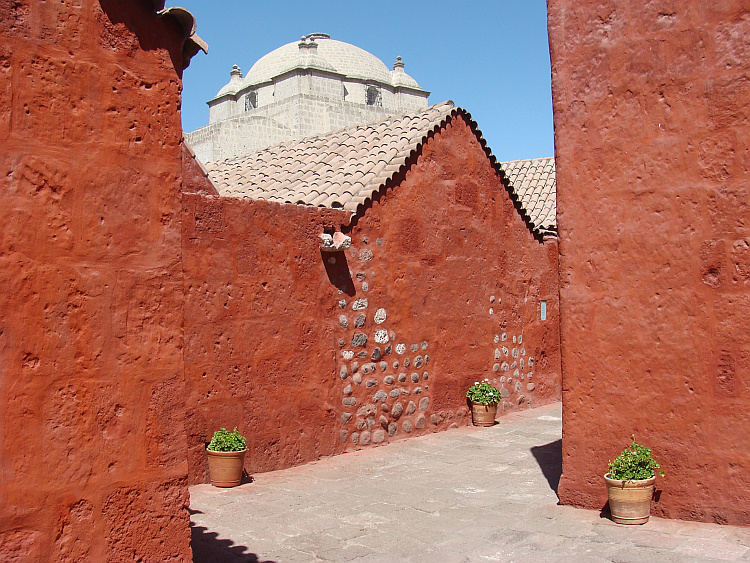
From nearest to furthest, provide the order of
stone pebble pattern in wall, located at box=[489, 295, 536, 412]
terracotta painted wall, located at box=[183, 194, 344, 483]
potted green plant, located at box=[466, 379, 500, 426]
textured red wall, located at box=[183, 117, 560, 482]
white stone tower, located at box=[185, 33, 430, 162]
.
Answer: terracotta painted wall, located at box=[183, 194, 344, 483], textured red wall, located at box=[183, 117, 560, 482], potted green plant, located at box=[466, 379, 500, 426], stone pebble pattern in wall, located at box=[489, 295, 536, 412], white stone tower, located at box=[185, 33, 430, 162]

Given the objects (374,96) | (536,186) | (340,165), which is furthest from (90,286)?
(374,96)

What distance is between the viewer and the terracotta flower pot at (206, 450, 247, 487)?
6699 mm

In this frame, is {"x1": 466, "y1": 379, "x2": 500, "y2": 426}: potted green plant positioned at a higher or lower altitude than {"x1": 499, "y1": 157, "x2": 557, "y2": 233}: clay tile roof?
lower

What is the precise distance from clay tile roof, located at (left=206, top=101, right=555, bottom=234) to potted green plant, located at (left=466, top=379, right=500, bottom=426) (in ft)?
9.34

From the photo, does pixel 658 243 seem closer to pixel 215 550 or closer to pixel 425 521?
pixel 425 521

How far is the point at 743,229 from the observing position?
17.7 feet

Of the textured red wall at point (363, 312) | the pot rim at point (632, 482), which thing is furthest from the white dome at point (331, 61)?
the pot rim at point (632, 482)

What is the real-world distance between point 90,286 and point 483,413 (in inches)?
292

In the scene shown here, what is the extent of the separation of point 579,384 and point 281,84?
27490 millimetres

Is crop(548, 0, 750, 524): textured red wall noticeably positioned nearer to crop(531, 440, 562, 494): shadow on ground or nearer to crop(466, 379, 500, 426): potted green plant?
crop(531, 440, 562, 494): shadow on ground

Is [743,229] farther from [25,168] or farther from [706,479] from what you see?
[25,168]

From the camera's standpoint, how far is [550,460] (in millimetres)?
7875

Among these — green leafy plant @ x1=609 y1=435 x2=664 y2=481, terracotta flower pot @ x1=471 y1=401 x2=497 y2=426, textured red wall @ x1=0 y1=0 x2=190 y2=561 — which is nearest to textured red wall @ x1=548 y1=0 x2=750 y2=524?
green leafy plant @ x1=609 y1=435 x2=664 y2=481

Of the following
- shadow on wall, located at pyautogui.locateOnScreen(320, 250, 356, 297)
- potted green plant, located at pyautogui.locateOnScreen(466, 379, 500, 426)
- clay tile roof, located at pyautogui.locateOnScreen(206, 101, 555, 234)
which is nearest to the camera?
shadow on wall, located at pyautogui.locateOnScreen(320, 250, 356, 297)
